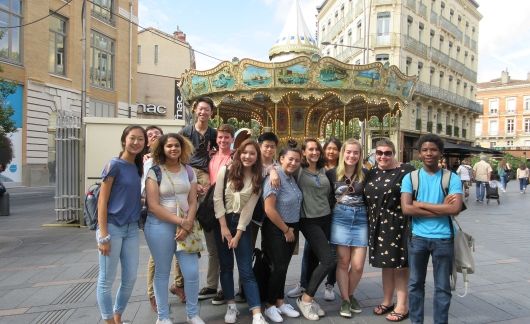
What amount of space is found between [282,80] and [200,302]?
707cm

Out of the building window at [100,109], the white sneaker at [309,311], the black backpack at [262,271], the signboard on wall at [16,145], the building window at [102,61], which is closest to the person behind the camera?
the white sneaker at [309,311]

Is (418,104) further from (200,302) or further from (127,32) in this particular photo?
(200,302)

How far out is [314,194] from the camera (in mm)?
3951

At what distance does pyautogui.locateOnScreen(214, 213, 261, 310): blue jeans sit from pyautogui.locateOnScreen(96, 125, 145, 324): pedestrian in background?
808 millimetres

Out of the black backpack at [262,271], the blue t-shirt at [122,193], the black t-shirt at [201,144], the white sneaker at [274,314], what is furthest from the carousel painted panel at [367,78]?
the blue t-shirt at [122,193]

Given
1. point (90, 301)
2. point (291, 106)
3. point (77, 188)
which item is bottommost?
point (90, 301)

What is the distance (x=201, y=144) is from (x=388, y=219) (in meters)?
2.11

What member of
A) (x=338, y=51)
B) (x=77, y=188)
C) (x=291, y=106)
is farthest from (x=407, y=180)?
(x=338, y=51)

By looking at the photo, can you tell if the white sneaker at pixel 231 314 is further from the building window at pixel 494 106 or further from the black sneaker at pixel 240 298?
the building window at pixel 494 106

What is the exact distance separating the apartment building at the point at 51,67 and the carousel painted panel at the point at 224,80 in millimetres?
8094

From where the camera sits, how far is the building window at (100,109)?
2417cm

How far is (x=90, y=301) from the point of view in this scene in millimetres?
4359

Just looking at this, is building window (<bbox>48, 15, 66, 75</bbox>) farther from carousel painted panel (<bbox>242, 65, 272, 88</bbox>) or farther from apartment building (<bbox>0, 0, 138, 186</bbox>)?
carousel painted panel (<bbox>242, 65, 272, 88</bbox>)

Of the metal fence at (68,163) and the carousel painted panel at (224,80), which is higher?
the carousel painted panel at (224,80)
